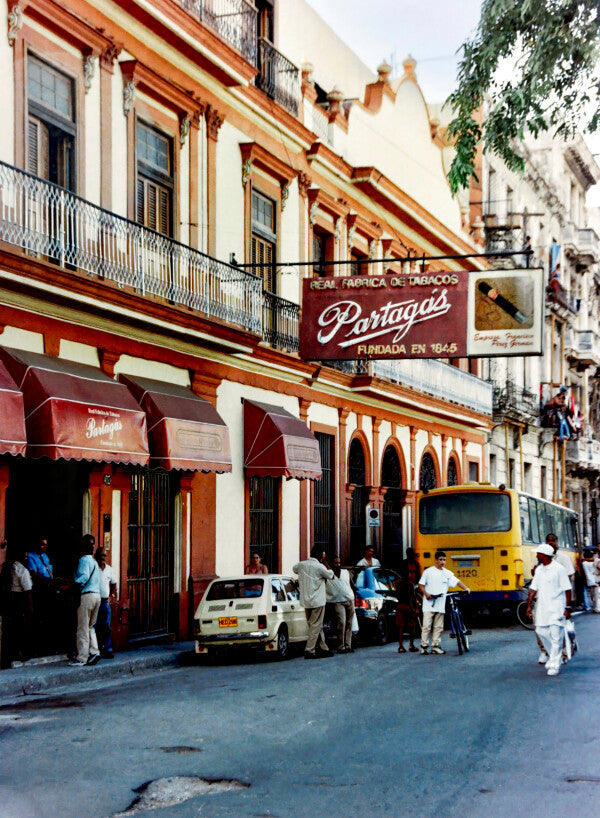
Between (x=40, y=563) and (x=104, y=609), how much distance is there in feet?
3.70

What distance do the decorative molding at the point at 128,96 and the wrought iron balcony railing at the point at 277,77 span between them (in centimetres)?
505

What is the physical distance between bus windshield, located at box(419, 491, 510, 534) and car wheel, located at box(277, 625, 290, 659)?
7.99 meters

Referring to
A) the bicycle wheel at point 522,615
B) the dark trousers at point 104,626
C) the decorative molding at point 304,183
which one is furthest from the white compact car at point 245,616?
the decorative molding at point 304,183

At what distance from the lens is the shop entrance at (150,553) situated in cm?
1936

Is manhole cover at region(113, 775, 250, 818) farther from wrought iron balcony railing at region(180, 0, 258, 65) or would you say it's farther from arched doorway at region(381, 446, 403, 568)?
arched doorway at region(381, 446, 403, 568)

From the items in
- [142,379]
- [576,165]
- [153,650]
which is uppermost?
[576,165]

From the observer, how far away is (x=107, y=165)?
61.4 ft

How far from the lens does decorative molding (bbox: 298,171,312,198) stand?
26.0 metres

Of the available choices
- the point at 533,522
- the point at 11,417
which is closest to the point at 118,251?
the point at 11,417

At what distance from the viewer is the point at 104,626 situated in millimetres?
17328

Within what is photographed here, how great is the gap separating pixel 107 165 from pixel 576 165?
136 feet

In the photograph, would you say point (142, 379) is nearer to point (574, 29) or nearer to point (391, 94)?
point (574, 29)

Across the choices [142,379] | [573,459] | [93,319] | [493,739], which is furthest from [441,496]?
[573,459]

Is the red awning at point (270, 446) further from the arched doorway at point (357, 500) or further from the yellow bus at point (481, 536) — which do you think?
the arched doorway at point (357, 500)
